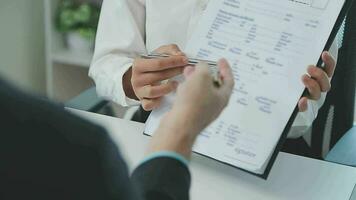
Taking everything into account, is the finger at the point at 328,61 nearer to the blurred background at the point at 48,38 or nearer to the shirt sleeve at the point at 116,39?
the shirt sleeve at the point at 116,39

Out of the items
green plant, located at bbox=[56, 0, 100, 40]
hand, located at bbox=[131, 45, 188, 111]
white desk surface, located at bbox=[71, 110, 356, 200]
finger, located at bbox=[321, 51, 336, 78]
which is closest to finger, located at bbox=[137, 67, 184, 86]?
hand, located at bbox=[131, 45, 188, 111]

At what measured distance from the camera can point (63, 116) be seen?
36 cm

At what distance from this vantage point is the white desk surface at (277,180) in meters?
0.87

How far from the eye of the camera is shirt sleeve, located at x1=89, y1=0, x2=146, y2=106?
1.19 metres

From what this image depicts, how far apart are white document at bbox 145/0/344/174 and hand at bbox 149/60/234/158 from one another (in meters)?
0.23

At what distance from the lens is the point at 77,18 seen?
2.08m

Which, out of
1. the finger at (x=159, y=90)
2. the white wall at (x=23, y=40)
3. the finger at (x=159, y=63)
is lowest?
the white wall at (x=23, y=40)

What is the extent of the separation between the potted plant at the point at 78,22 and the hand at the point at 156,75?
113cm

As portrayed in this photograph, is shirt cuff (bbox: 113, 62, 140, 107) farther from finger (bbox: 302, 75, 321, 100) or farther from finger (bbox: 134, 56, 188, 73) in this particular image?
finger (bbox: 302, 75, 321, 100)

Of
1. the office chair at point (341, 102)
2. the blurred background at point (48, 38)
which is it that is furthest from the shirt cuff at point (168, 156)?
the blurred background at point (48, 38)

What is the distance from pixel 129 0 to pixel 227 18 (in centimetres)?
34

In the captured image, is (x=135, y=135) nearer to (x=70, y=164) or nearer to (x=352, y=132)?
(x=352, y=132)

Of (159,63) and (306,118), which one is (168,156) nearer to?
(159,63)

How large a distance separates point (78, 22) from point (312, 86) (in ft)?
4.51
